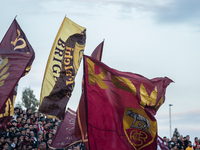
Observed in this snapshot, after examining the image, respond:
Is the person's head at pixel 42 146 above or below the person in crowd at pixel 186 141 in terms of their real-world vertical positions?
below

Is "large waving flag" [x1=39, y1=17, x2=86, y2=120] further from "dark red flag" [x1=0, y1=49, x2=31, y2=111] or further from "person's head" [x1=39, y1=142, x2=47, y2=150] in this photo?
"dark red flag" [x1=0, y1=49, x2=31, y2=111]

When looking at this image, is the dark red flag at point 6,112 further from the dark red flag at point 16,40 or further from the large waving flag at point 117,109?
the large waving flag at point 117,109

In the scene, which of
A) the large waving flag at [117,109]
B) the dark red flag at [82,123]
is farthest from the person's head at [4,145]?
the large waving flag at [117,109]

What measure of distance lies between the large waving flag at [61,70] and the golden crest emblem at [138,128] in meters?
4.45

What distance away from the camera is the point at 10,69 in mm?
10414

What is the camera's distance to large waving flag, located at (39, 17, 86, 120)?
47.3 ft

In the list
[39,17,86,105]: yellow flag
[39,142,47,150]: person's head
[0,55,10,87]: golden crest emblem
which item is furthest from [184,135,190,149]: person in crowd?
[0,55,10,87]: golden crest emblem

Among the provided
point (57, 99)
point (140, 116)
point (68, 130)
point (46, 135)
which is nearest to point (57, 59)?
point (57, 99)

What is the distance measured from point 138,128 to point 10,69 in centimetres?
422

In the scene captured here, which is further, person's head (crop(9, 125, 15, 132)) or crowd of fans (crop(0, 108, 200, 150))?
person's head (crop(9, 125, 15, 132))

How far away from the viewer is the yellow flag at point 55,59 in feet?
47.7

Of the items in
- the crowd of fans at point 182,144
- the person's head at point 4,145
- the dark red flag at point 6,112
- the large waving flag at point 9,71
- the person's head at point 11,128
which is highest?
the large waving flag at point 9,71

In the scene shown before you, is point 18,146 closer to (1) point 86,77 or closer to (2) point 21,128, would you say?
(2) point 21,128

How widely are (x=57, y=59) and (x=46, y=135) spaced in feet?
14.5
